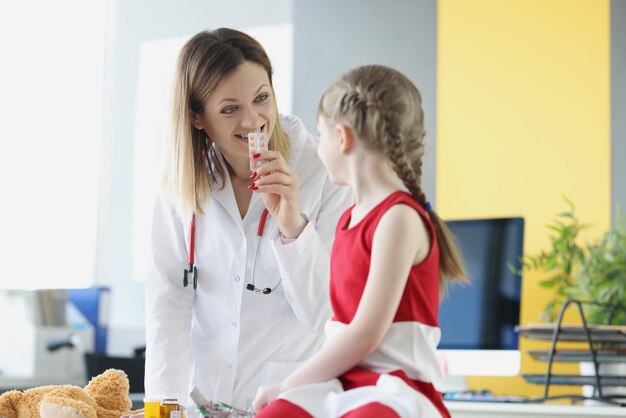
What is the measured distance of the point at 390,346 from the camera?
54.2 inches

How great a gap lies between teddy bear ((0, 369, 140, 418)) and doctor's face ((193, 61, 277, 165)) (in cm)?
59

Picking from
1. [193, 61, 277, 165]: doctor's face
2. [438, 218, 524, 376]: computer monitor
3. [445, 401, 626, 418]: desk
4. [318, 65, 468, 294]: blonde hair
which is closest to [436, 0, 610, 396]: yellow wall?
[438, 218, 524, 376]: computer monitor

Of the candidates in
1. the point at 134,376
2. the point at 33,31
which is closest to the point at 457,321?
the point at 134,376

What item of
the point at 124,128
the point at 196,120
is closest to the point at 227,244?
the point at 196,120

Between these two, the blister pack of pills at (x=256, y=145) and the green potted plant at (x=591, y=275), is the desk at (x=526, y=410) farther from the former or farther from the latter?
the blister pack of pills at (x=256, y=145)

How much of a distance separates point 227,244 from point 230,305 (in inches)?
5.8

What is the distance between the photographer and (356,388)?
4.41 feet

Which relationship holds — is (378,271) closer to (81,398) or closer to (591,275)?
(81,398)

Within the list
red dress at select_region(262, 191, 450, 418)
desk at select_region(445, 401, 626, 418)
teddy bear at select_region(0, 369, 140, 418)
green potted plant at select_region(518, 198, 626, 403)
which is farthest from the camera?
green potted plant at select_region(518, 198, 626, 403)

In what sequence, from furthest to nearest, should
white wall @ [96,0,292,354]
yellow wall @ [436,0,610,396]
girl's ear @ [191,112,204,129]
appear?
white wall @ [96,0,292,354] → yellow wall @ [436,0,610,396] → girl's ear @ [191,112,204,129]

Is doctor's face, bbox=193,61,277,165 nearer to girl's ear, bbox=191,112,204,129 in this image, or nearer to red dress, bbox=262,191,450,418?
girl's ear, bbox=191,112,204,129

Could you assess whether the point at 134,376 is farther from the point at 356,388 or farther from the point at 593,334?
the point at 356,388

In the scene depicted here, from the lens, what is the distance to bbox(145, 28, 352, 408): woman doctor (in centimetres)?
203

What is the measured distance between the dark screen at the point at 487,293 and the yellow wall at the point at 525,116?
44cm
